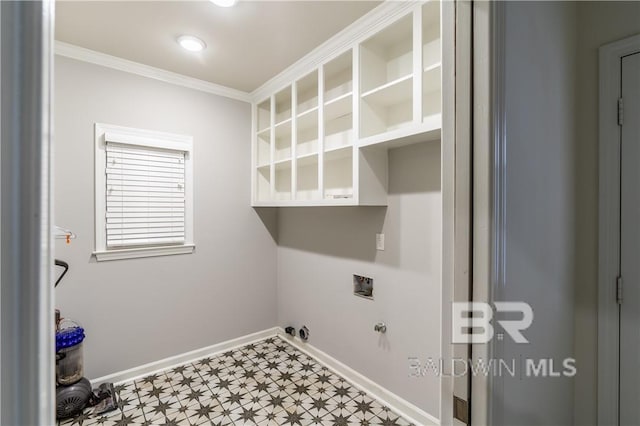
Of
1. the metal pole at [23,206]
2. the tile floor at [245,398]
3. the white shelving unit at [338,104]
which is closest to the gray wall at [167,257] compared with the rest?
the tile floor at [245,398]

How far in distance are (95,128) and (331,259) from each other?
213 cm

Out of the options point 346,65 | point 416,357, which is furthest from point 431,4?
point 416,357

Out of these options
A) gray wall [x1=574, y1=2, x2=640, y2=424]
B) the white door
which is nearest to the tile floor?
gray wall [x1=574, y1=2, x2=640, y2=424]

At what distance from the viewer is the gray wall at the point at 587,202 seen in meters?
1.32

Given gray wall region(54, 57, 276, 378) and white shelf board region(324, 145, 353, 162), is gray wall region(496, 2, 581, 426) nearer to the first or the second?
white shelf board region(324, 145, 353, 162)

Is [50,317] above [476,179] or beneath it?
beneath

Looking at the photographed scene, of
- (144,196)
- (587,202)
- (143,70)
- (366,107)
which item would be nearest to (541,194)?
(587,202)

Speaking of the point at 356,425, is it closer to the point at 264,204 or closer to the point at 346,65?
the point at 264,204

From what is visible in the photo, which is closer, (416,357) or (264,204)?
(416,357)

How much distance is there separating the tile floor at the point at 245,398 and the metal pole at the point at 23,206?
203cm

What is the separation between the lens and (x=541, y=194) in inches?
41.3

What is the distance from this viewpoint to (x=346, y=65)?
2.42 m

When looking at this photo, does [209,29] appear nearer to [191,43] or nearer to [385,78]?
[191,43]

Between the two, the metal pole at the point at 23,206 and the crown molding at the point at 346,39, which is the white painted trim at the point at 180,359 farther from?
the metal pole at the point at 23,206
